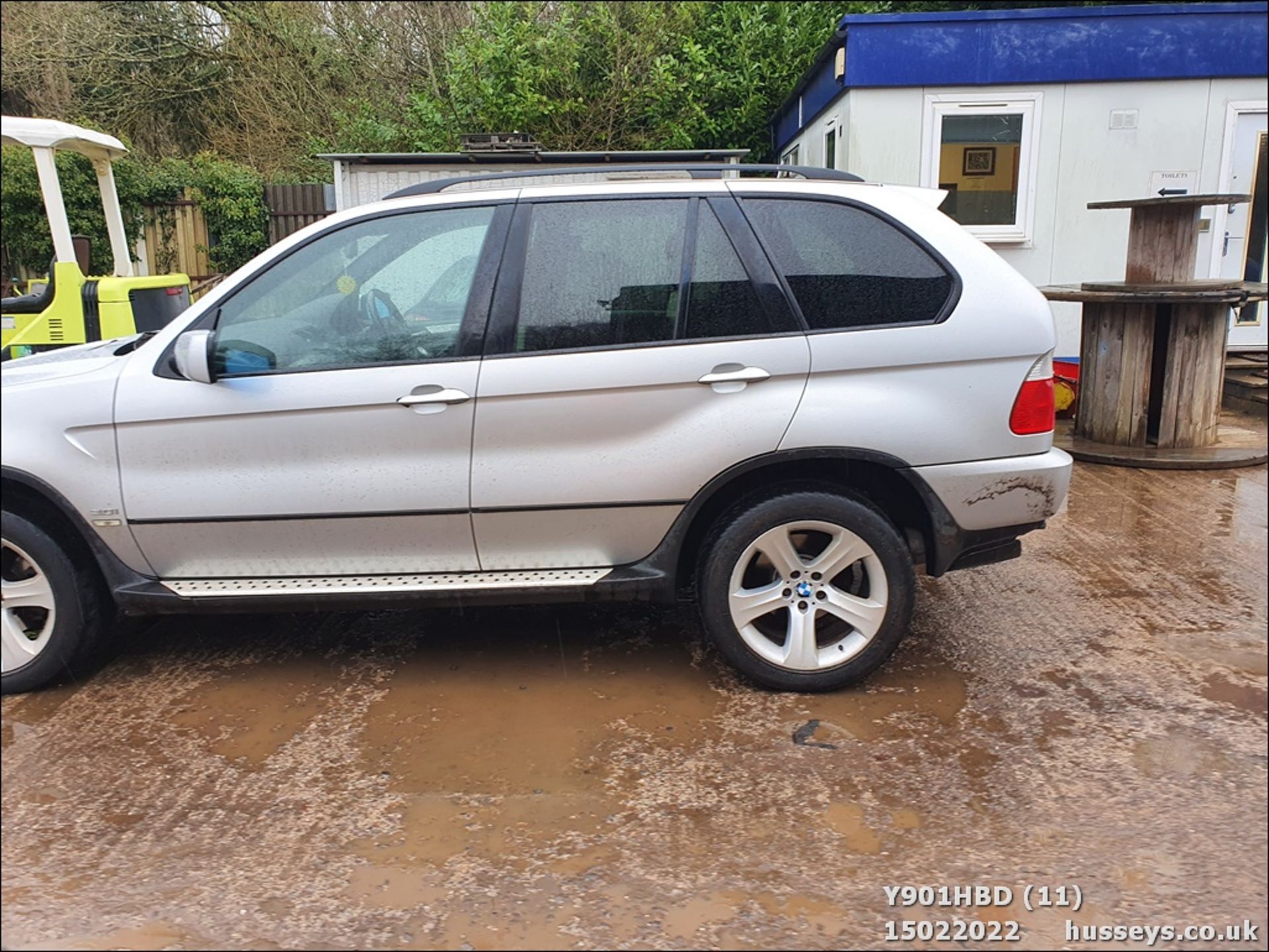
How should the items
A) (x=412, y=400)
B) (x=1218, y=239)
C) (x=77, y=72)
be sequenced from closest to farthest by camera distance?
(x=412, y=400), (x=1218, y=239), (x=77, y=72)

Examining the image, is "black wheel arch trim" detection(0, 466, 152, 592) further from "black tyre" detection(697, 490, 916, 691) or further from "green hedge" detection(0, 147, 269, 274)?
"green hedge" detection(0, 147, 269, 274)

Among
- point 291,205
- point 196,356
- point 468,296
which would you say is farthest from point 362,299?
point 291,205

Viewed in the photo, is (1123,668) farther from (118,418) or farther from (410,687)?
(118,418)

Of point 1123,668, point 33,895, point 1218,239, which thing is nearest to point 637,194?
point 1123,668

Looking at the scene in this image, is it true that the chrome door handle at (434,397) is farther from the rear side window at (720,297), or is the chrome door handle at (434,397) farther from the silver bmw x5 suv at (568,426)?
the rear side window at (720,297)

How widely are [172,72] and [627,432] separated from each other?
15782mm

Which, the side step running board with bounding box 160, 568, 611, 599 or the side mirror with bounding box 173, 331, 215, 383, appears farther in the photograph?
the side step running board with bounding box 160, 568, 611, 599

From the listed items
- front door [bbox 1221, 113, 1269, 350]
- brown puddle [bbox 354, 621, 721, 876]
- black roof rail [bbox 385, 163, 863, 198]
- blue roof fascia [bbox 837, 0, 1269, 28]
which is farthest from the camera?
front door [bbox 1221, 113, 1269, 350]

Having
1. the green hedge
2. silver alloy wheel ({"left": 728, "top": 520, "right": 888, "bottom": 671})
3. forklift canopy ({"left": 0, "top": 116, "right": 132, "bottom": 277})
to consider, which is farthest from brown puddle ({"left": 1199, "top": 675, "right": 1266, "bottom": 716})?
the green hedge

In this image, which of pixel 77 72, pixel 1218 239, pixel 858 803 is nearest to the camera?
pixel 858 803

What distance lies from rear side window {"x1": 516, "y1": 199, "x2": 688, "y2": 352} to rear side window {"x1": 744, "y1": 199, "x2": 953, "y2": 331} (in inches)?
14.4

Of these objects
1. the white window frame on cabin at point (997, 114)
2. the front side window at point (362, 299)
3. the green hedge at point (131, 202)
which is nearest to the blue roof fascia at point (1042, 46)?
the white window frame on cabin at point (997, 114)

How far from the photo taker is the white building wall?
9.56 meters

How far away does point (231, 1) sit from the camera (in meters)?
16.4
